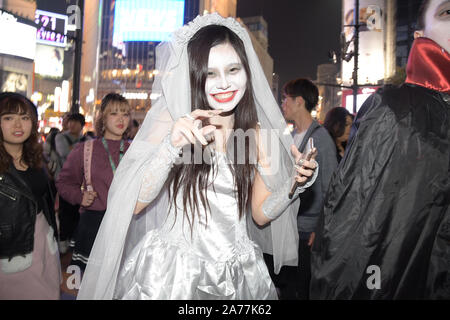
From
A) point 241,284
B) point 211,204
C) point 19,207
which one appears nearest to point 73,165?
point 19,207

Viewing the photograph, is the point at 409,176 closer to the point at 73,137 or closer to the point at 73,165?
the point at 73,165

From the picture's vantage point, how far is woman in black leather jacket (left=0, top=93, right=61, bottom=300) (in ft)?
6.92

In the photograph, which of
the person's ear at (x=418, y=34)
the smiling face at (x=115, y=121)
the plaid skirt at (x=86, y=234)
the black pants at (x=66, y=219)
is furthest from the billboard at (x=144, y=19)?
the person's ear at (x=418, y=34)

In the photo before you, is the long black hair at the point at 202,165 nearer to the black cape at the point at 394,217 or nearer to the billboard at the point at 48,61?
the black cape at the point at 394,217

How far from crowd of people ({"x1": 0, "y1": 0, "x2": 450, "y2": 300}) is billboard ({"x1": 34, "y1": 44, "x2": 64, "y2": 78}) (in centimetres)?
2764

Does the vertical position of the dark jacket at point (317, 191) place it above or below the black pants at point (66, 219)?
above

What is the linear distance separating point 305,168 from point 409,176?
40 cm

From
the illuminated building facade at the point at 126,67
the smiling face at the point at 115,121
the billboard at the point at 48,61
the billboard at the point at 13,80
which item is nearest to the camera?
the smiling face at the point at 115,121

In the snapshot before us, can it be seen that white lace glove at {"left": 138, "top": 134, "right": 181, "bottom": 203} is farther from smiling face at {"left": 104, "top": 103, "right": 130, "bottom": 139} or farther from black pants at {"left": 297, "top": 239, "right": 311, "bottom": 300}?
smiling face at {"left": 104, "top": 103, "right": 130, "bottom": 139}

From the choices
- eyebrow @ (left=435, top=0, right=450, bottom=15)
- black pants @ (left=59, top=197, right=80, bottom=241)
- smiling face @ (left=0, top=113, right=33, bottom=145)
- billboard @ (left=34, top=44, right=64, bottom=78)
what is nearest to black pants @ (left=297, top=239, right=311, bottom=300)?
eyebrow @ (left=435, top=0, right=450, bottom=15)

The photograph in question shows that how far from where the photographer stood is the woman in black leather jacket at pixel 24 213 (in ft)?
6.92

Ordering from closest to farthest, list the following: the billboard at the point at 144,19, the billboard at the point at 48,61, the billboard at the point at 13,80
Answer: the billboard at the point at 13,80 → the billboard at the point at 144,19 → the billboard at the point at 48,61

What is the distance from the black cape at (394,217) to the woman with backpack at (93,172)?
210 centimetres
